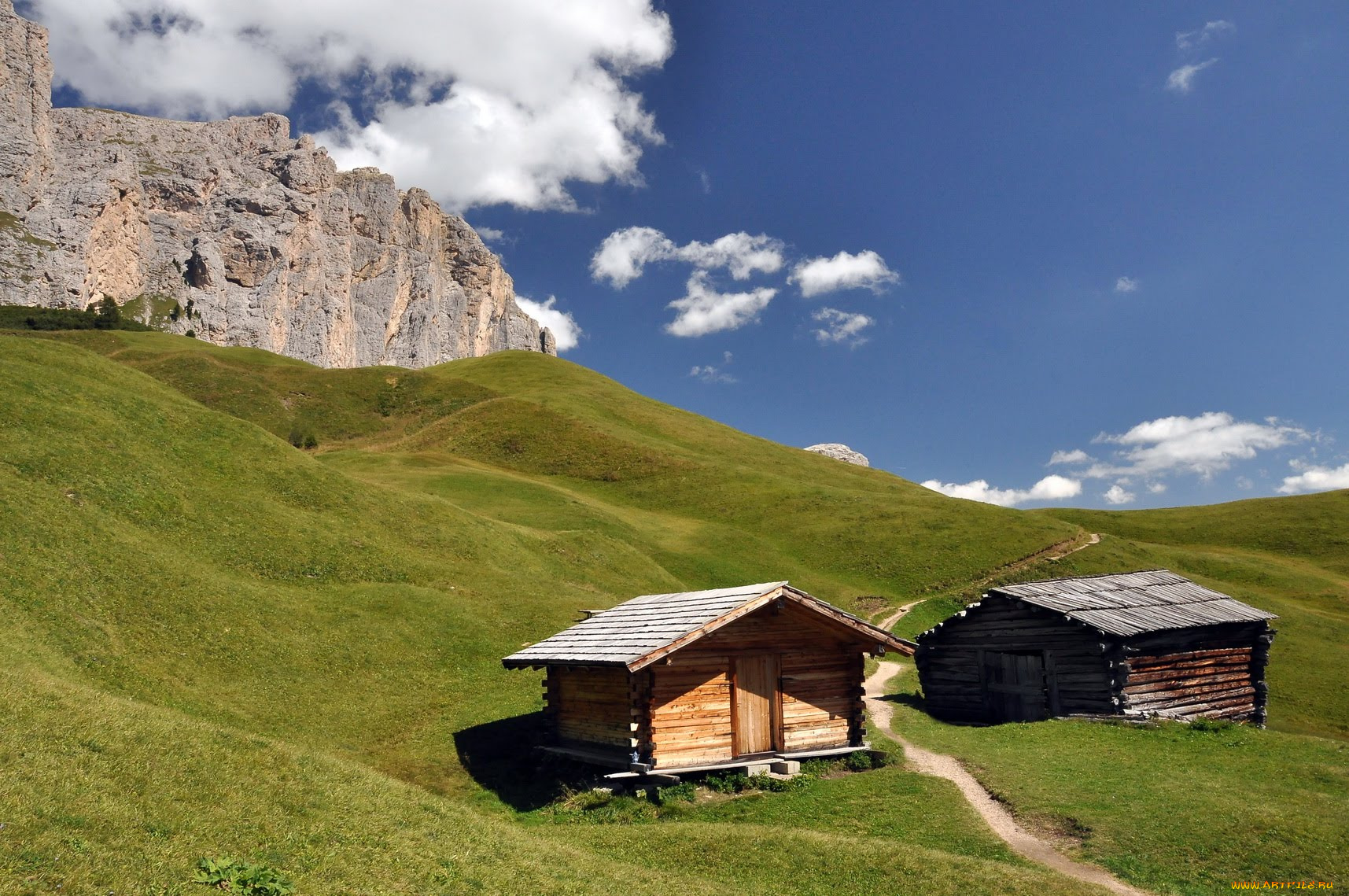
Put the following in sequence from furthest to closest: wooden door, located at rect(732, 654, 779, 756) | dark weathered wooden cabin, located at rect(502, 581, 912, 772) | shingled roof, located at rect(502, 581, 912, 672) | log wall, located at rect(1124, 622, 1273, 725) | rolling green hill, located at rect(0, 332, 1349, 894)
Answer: log wall, located at rect(1124, 622, 1273, 725), wooden door, located at rect(732, 654, 779, 756), dark weathered wooden cabin, located at rect(502, 581, 912, 772), shingled roof, located at rect(502, 581, 912, 672), rolling green hill, located at rect(0, 332, 1349, 894)

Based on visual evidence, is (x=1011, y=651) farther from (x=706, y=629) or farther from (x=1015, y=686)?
(x=706, y=629)

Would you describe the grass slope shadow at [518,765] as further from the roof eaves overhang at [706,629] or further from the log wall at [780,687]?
the roof eaves overhang at [706,629]

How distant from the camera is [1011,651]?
32031mm

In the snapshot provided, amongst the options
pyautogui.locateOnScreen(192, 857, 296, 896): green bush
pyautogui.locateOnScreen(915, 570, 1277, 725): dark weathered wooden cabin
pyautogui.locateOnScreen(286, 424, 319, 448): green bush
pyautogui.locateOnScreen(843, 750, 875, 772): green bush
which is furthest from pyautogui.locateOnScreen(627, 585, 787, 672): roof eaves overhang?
pyautogui.locateOnScreen(286, 424, 319, 448): green bush

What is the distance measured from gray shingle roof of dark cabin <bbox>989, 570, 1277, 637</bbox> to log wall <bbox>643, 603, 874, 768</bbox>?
1090 cm

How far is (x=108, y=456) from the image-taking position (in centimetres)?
3544

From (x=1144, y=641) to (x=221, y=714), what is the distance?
104 feet

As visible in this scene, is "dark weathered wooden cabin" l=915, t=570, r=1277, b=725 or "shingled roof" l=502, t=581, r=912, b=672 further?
"dark weathered wooden cabin" l=915, t=570, r=1277, b=725

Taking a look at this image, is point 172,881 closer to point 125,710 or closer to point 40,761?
point 40,761

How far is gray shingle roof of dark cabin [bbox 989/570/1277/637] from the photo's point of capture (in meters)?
29.8

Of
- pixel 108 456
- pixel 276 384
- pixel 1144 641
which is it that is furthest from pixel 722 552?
pixel 276 384

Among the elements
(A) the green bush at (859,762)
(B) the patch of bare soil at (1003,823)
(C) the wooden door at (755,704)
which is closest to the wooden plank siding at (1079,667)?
(B) the patch of bare soil at (1003,823)

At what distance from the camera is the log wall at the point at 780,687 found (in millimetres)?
21766

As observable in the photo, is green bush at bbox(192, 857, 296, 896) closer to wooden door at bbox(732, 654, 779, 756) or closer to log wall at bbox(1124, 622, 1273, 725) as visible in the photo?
wooden door at bbox(732, 654, 779, 756)
